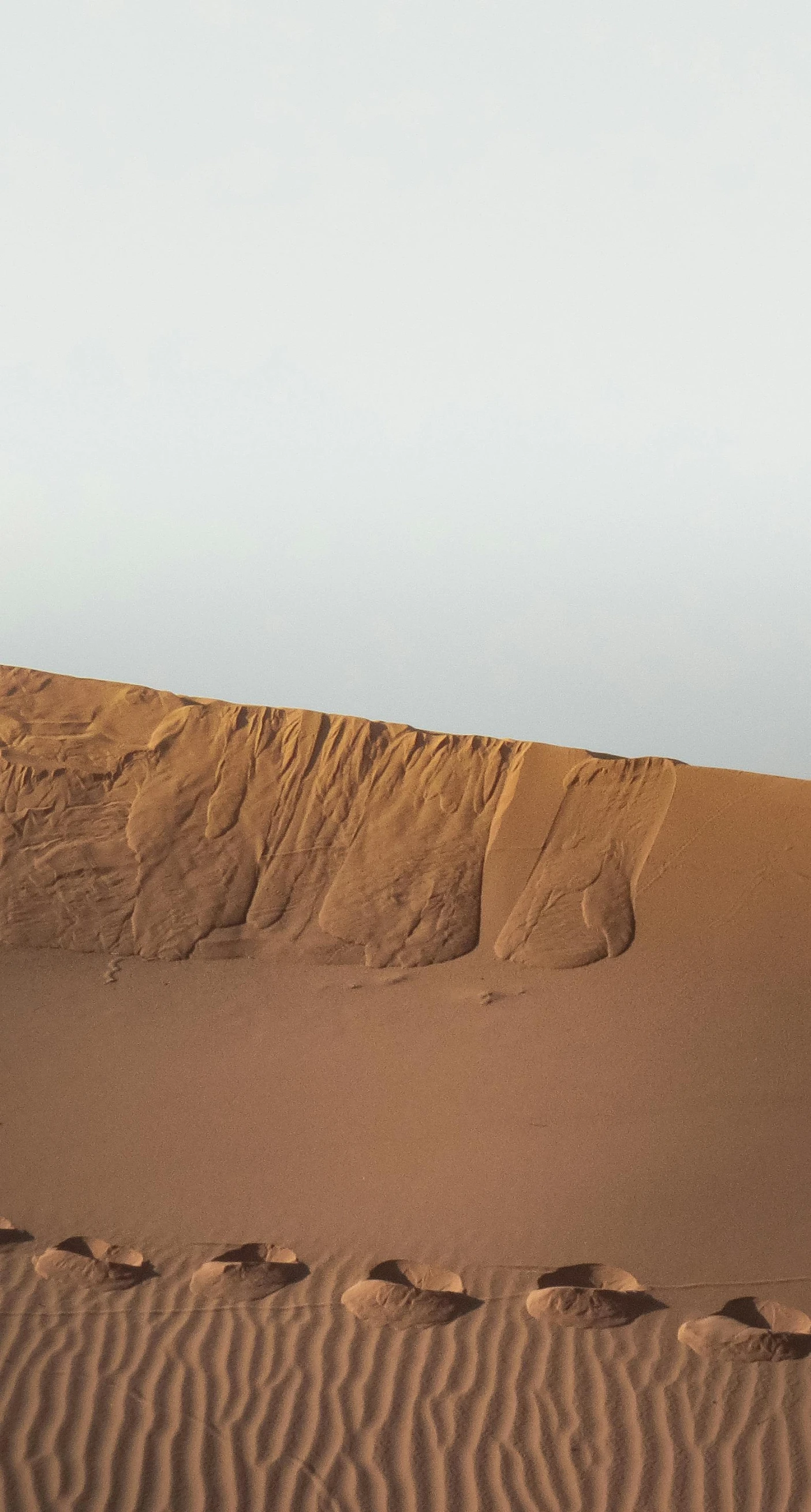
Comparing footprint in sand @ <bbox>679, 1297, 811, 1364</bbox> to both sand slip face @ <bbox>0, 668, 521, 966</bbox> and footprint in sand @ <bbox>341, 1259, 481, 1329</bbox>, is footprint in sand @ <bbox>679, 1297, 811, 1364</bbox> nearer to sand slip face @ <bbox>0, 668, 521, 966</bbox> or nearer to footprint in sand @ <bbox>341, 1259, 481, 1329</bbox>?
footprint in sand @ <bbox>341, 1259, 481, 1329</bbox>

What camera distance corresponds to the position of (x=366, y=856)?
716 cm

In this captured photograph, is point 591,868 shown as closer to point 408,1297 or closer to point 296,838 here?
point 296,838

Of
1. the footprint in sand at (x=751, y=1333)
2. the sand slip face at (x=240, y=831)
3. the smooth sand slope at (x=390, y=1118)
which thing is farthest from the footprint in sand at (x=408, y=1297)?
the sand slip face at (x=240, y=831)

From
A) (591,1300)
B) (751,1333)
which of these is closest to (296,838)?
(591,1300)

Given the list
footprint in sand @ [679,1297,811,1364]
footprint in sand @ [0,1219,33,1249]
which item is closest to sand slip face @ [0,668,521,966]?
footprint in sand @ [0,1219,33,1249]

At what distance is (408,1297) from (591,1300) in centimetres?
88

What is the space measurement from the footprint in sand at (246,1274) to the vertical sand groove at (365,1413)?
0.23 ft

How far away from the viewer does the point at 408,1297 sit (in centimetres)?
548

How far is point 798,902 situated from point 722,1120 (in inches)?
55.4

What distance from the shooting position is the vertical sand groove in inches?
190

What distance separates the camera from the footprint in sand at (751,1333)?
523cm

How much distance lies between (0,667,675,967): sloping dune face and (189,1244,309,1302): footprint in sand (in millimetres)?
1803

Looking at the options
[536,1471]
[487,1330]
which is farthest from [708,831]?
[536,1471]

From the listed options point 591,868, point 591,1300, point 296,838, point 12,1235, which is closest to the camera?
point 591,1300
